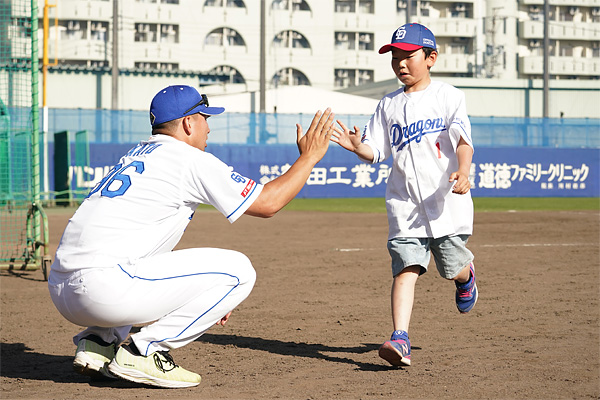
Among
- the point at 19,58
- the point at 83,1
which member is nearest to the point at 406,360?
the point at 19,58

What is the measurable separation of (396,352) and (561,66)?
212 ft

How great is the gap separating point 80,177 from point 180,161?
20.2m

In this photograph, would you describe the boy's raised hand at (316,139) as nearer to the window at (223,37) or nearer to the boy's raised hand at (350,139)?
the boy's raised hand at (350,139)

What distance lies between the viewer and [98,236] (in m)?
3.71

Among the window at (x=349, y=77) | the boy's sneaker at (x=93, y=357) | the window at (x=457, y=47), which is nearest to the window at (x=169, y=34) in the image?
the window at (x=349, y=77)

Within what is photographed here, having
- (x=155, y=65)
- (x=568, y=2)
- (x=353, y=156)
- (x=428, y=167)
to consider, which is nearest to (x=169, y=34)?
(x=155, y=65)

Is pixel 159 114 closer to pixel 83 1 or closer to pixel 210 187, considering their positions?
pixel 210 187

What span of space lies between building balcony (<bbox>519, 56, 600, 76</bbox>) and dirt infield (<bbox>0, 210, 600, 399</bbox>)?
5751 centimetres

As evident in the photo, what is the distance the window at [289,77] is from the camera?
60.5 m

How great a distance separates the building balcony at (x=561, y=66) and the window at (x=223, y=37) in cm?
2279

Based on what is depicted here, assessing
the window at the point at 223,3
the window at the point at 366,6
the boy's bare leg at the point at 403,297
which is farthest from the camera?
the window at the point at 366,6

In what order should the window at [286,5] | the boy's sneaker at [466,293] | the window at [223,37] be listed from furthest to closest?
the window at [286,5]
the window at [223,37]
the boy's sneaker at [466,293]

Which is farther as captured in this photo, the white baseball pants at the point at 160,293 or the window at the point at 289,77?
the window at the point at 289,77

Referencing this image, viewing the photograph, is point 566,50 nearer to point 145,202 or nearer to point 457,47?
point 457,47
